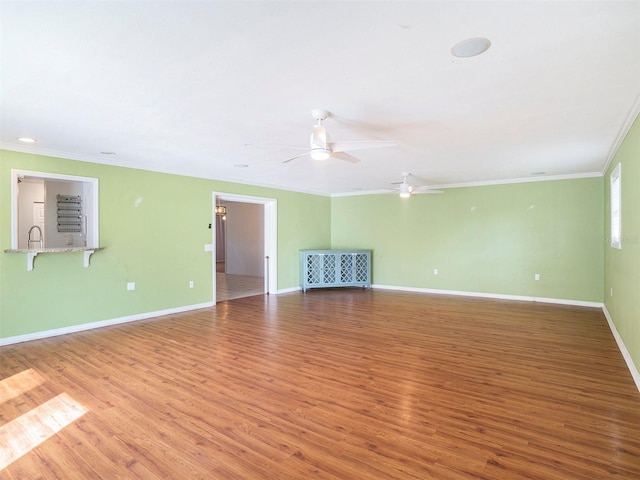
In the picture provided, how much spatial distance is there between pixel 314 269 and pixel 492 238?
376cm

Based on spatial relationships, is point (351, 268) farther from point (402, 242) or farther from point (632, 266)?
point (632, 266)

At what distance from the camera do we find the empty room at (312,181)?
1896mm

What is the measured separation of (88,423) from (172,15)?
2.63 meters

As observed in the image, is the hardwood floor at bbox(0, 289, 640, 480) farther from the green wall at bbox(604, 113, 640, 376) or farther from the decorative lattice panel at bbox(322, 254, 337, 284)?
the decorative lattice panel at bbox(322, 254, 337, 284)

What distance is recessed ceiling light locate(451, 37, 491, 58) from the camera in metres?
1.91

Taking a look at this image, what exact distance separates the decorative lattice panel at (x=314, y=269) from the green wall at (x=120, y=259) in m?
2.04

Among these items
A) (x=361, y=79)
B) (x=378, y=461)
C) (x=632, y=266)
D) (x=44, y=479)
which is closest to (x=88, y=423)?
(x=44, y=479)

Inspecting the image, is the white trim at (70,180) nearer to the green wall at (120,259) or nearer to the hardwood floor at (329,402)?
the green wall at (120,259)

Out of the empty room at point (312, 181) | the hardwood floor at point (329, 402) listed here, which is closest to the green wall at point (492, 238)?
the empty room at point (312, 181)

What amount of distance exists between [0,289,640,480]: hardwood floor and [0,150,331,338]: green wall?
396 mm

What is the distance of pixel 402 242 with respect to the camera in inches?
317

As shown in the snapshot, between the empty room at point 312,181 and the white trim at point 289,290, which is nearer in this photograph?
the empty room at point 312,181

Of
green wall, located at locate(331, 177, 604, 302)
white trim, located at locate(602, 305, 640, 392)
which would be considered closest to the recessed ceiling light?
white trim, located at locate(602, 305, 640, 392)

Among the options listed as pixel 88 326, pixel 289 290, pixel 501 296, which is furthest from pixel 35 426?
pixel 501 296
